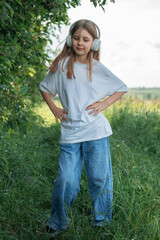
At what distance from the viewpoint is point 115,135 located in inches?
190

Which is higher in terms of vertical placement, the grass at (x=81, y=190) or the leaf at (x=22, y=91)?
the leaf at (x=22, y=91)

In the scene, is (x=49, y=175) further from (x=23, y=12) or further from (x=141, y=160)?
(x=23, y=12)

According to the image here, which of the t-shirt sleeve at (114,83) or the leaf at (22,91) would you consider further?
the leaf at (22,91)

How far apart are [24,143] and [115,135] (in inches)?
60.9

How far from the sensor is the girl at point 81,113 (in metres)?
2.18

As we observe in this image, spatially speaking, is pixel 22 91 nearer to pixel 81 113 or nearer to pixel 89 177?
pixel 81 113

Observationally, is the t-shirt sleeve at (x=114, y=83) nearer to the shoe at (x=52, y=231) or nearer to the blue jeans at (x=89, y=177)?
the blue jeans at (x=89, y=177)

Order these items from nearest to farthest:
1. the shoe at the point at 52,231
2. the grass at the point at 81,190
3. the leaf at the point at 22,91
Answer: the grass at the point at 81,190 → the shoe at the point at 52,231 → the leaf at the point at 22,91

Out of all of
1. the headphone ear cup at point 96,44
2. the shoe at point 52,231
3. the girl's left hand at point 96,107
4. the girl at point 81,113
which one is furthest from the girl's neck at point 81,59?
the shoe at point 52,231

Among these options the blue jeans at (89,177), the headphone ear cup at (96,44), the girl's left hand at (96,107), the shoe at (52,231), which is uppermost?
the headphone ear cup at (96,44)

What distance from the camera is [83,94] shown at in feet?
7.20

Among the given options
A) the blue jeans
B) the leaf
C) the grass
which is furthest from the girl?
the leaf

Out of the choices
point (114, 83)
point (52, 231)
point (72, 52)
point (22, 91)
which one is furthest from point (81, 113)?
point (52, 231)

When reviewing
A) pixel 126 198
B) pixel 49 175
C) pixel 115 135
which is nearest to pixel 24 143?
pixel 49 175
